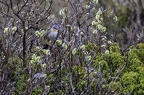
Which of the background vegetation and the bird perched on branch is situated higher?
the bird perched on branch

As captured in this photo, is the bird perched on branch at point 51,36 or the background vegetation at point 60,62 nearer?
the background vegetation at point 60,62

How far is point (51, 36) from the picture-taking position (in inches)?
151

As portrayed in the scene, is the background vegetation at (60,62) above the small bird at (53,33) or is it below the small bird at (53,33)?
below

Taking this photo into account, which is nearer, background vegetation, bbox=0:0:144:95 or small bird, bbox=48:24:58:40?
background vegetation, bbox=0:0:144:95

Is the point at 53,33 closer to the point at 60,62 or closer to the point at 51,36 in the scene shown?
the point at 51,36

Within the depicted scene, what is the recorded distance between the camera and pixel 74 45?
3760mm

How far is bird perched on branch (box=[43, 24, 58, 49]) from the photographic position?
3799 millimetres

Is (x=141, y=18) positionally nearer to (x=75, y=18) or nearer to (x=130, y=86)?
(x=75, y=18)

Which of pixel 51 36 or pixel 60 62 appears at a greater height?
pixel 51 36

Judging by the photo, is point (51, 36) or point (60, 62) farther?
point (51, 36)

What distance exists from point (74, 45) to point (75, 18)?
0.52 m

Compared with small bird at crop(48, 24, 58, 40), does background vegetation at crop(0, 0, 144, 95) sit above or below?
below

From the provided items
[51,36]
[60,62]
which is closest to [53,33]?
[51,36]

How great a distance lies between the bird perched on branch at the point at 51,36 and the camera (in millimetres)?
3799
